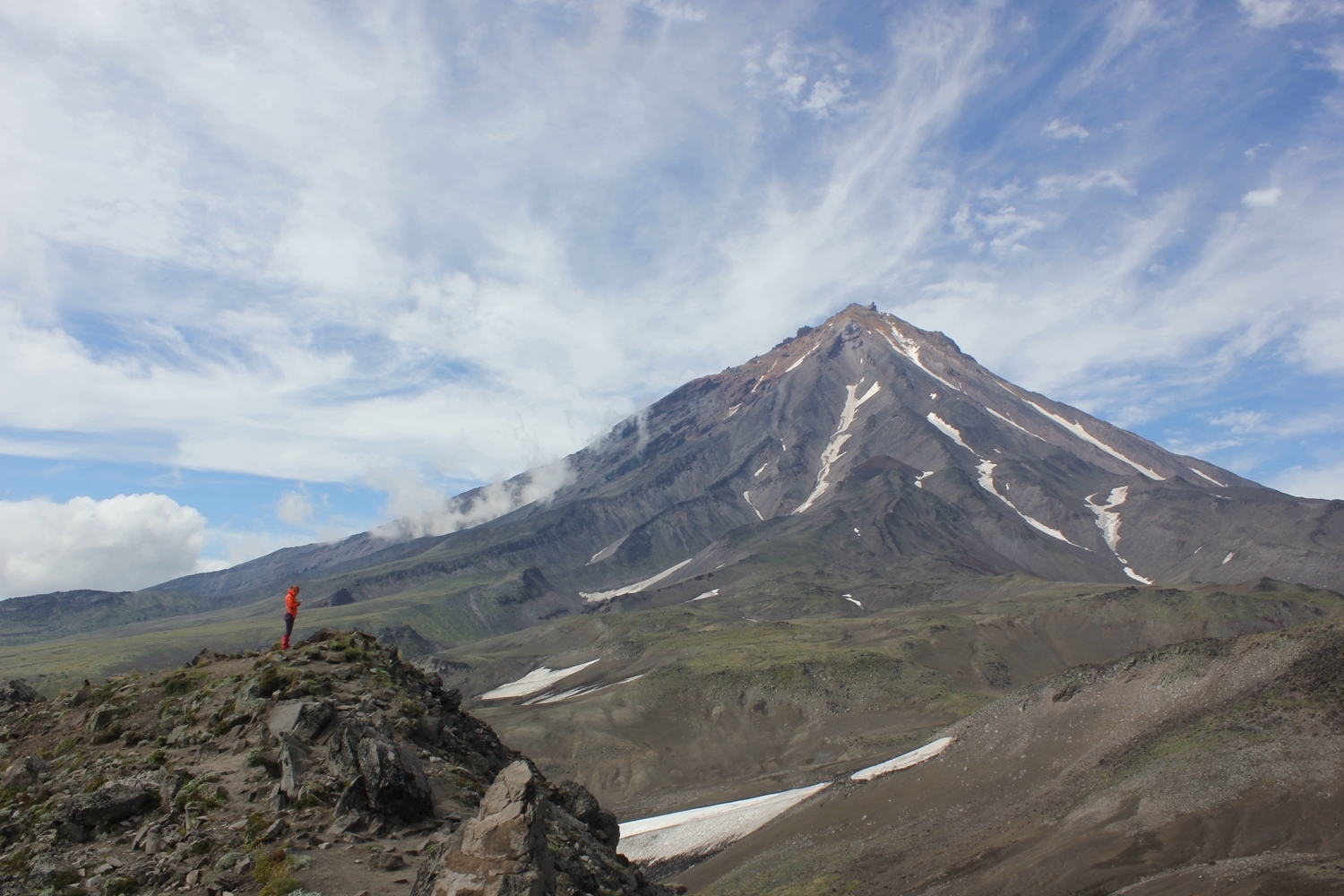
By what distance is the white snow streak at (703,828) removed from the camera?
183 ft

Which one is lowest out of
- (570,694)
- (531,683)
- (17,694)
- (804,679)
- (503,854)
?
(570,694)

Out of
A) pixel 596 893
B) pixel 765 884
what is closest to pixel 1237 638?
pixel 765 884

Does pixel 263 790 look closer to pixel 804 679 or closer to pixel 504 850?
pixel 504 850

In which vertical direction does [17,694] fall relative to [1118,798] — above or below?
above

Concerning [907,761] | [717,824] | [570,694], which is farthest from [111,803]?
[570,694]

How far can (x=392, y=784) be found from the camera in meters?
16.1

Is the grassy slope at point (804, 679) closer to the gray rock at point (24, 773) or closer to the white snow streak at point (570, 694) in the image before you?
the white snow streak at point (570, 694)

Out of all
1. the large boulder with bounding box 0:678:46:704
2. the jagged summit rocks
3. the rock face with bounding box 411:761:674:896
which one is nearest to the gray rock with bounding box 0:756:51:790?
the jagged summit rocks

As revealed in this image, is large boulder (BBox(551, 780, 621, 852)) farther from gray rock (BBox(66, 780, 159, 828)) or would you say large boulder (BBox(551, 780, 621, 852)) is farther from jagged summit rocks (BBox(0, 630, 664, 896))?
gray rock (BBox(66, 780, 159, 828))

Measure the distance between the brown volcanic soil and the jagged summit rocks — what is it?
22038 mm

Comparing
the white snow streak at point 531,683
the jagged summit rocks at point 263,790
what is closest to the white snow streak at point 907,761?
the jagged summit rocks at point 263,790

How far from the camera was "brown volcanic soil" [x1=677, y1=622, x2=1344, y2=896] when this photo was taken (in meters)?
31.5

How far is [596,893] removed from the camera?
15422mm

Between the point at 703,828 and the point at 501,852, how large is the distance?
5289cm
